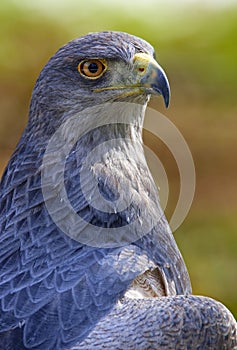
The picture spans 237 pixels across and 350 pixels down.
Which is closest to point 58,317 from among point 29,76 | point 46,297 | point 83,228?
point 46,297

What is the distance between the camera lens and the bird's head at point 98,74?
17.2ft

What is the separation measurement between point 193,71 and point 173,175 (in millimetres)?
4302

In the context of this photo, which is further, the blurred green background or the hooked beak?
the blurred green background

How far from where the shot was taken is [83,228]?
509 cm

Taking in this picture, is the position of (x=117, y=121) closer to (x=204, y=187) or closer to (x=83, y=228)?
(x=83, y=228)

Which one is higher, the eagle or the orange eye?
the orange eye

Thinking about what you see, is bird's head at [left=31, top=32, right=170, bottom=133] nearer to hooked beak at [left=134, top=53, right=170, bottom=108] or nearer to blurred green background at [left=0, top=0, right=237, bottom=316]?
hooked beak at [left=134, top=53, right=170, bottom=108]

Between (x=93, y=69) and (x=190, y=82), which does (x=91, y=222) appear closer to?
(x=93, y=69)

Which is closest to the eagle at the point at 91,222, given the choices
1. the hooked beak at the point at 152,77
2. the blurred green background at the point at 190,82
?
the hooked beak at the point at 152,77

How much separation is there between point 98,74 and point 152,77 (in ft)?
0.96

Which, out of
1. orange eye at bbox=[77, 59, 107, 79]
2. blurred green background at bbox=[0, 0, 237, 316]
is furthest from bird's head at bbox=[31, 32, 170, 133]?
blurred green background at bbox=[0, 0, 237, 316]

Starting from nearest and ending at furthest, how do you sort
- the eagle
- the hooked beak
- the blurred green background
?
the eagle < the hooked beak < the blurred green background

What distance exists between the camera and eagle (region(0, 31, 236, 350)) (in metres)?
4.64

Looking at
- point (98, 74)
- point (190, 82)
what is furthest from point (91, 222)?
point (190, 82)
